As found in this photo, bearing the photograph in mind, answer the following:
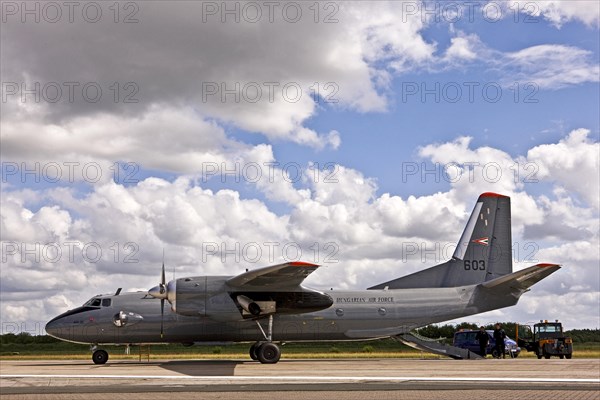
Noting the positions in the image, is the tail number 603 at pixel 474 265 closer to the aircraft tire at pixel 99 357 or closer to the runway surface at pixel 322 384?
the runway surface at pixel 322 384

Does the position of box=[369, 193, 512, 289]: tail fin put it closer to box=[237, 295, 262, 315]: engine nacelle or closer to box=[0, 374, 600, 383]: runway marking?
box=[237, 295, 262, 315]: engine nacelle

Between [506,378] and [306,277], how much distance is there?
31.2 ft

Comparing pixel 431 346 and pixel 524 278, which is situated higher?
pixel 524 278

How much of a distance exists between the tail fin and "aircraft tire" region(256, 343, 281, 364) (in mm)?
7106

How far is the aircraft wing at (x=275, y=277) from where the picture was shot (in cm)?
2361

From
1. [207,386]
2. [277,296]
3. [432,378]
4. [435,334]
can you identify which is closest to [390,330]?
[277,296]

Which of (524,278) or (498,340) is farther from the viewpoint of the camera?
(498,340)

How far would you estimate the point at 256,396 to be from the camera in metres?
13.7

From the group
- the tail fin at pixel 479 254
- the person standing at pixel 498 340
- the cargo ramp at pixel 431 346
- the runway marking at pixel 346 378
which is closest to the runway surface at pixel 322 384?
the runway marking at pixel 346 378

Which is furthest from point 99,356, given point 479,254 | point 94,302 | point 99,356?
point 479,254

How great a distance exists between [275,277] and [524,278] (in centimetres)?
1104

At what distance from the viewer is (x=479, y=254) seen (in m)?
32.5

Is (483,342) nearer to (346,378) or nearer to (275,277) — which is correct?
(275,277)

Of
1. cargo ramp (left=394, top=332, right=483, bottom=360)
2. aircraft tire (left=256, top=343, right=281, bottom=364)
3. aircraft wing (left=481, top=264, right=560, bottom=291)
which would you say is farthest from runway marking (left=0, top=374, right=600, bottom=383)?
cargo ramp (left=394, top=332, right=483, bottom=360)
